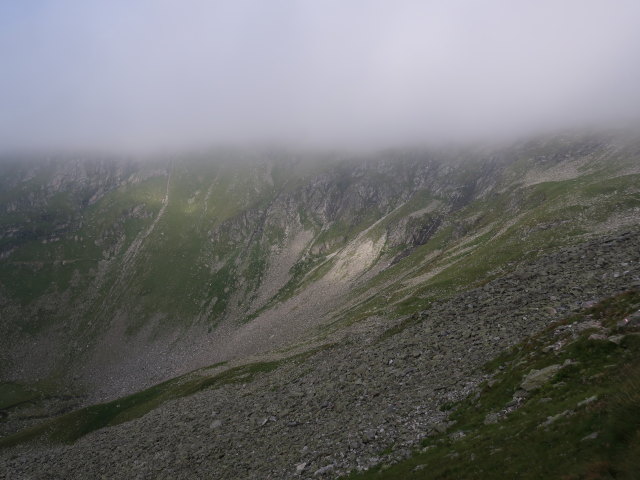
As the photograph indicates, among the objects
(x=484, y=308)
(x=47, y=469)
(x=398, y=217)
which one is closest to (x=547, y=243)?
(x=484, y=308)

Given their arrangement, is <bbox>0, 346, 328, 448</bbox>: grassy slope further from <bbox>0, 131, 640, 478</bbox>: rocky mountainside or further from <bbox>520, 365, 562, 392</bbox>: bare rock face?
<bbox>520, 365, 562, 392</bbox>: bare rock face

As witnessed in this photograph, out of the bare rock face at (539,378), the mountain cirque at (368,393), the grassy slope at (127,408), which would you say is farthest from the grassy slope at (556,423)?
the grassy slope at (127,408)

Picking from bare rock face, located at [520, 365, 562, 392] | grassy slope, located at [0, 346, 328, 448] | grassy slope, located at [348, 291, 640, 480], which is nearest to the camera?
grassy slope, located at [348, 291, 640, 480]

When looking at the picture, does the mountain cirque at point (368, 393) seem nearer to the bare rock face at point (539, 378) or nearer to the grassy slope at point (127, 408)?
the bare rock face at point (539, 378)

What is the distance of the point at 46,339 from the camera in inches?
7539

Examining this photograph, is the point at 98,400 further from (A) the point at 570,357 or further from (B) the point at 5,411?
(A) the point at 570,357

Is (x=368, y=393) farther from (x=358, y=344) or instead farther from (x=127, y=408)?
(x=127, y=408)

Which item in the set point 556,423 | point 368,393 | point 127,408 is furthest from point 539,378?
point 127,408

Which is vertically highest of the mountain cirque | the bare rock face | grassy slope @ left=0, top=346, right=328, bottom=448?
the bare rock face

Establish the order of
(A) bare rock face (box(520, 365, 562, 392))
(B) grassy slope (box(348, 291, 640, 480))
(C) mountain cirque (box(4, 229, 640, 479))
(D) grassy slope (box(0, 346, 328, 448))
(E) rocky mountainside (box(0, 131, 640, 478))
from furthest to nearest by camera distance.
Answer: (D) grassy slope (box(0, 346, 328, 448)), (E) rocky mountainside (box(0, 131, 640, 478)), (C) mountain cirque (box(4, 229, 640, 479)), (A) bare rock face (box(520, 365, 562, 392)), (B) grassy slope (box(348, 291, 640, 480))

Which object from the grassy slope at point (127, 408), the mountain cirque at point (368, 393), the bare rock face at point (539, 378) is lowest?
the grassy slope at point (127, 408)

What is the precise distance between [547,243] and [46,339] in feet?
732

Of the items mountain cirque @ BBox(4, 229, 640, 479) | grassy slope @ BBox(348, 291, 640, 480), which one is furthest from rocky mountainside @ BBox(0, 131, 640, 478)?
grassy slope @ BBox(348, 291, 640, 480)

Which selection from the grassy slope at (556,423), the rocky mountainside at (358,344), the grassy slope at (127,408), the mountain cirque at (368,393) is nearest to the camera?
the grassy slope at (556,423)
